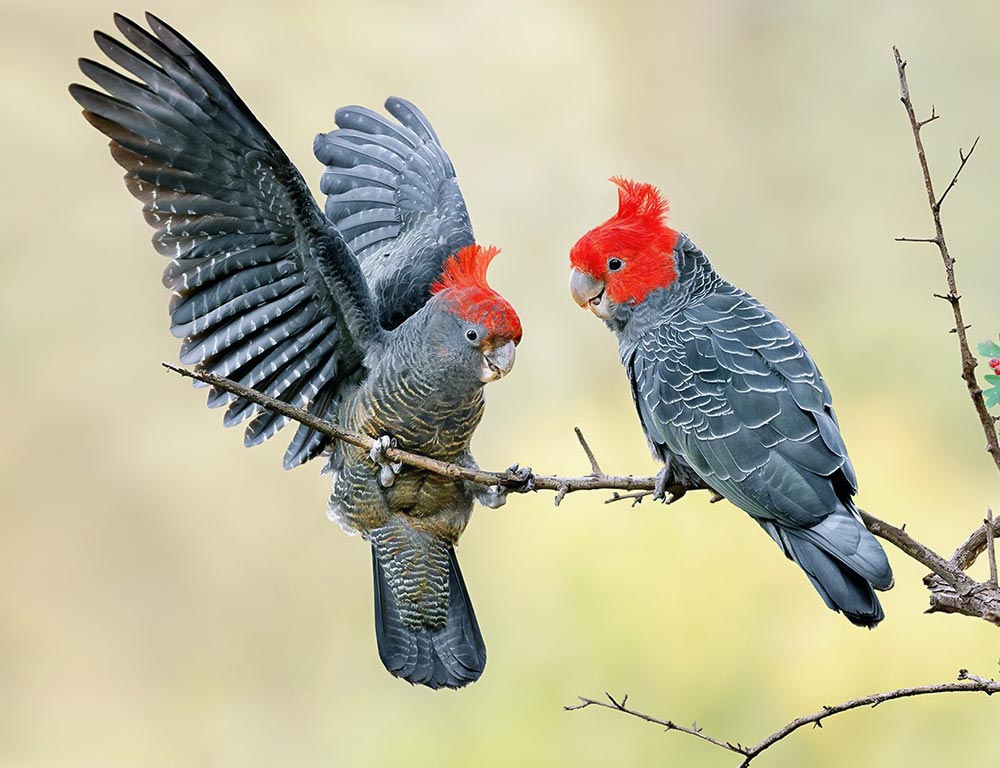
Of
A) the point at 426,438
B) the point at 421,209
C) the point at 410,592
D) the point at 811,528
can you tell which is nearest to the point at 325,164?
the point at 421,209

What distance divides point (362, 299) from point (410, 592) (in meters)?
0.63

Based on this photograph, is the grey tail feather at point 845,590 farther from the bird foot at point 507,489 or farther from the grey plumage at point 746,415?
the bird foot at point 507,489

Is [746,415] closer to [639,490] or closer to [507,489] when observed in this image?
[639,490]

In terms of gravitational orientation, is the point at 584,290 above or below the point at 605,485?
above

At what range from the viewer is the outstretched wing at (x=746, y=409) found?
64.3 inches

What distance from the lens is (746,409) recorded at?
1.74 metres

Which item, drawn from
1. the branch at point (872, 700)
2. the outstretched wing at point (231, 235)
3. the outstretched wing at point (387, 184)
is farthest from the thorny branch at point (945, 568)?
the outstretched wing at point (387, 184)

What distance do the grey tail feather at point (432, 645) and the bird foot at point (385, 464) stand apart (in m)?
0.22

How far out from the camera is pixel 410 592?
217 cm

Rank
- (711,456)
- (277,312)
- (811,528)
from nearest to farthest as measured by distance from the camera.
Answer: (811,528), (711,456), (277,312)

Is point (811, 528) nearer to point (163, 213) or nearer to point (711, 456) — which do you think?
point (711, 456)

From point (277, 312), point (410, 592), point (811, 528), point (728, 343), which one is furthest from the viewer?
point (410, 592)

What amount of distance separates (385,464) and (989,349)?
1100 mm

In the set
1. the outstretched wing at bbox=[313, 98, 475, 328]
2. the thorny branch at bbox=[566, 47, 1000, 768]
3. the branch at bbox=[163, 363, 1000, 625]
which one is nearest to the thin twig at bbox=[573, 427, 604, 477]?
the branch at bbox=[163, 363, 1000, 625]
